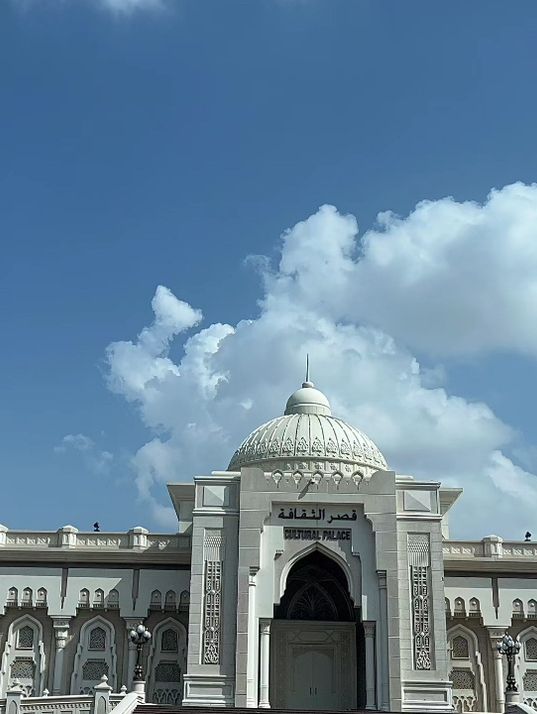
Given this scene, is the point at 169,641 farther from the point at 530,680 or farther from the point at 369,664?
the point at 530,680

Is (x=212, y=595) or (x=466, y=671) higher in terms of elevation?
(x=212, y=595)

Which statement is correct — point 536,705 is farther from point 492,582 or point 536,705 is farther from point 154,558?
point 154,558

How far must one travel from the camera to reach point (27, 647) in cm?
3522

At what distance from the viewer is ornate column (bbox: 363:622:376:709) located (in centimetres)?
3006

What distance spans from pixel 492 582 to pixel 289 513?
8545mm

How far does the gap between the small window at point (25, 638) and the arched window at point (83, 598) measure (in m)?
1.97

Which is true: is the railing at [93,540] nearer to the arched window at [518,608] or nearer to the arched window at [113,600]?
the arched window at [113,600]

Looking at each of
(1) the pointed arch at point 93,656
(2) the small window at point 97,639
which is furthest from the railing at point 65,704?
(2) the small window at point 97,639

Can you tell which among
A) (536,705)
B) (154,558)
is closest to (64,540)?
(154,558)

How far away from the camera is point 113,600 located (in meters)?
35.5

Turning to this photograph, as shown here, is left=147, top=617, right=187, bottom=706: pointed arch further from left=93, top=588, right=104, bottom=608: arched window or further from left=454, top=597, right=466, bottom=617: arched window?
left=454, top=597, right=466, bottom=617: arched window

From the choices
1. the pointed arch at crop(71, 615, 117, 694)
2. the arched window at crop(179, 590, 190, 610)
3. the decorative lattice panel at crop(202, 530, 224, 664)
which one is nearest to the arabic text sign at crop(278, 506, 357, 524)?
the decorative lattice panel at crop(202, 530, 224, 664)

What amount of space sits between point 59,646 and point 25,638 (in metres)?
1.37

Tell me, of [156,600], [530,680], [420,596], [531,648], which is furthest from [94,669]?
[531,648]
